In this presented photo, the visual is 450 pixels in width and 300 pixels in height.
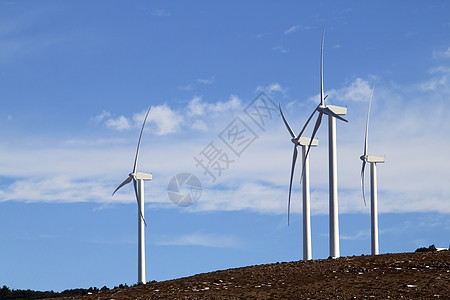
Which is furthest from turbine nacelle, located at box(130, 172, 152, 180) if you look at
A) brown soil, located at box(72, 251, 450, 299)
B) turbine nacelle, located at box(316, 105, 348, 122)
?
brown soil, located at box(72, 251, 450, 299)

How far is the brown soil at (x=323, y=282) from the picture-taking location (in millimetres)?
38459

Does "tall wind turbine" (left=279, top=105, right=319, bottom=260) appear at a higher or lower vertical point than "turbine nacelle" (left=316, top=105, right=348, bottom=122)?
lower

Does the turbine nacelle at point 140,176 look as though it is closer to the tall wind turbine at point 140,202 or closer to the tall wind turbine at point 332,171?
the tall wind turbine at point 140,202

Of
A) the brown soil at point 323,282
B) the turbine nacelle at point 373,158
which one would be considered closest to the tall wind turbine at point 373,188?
the turbine nacelle at point 373,158

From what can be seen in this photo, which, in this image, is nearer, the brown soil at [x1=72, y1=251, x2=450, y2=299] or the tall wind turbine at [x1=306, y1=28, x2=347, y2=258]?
the brown soil at [x1=72, y1=251, x2=450, y2=299]

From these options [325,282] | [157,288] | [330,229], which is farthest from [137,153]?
[325,282]

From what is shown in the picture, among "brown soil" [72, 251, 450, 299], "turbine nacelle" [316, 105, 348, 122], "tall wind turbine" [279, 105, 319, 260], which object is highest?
"turbine nacelle" [316, 105, 348, 122]

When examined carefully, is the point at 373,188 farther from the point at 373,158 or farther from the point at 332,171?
the point at 332,171

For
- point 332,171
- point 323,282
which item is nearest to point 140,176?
point 332,171

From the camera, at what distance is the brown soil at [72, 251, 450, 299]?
38459mm

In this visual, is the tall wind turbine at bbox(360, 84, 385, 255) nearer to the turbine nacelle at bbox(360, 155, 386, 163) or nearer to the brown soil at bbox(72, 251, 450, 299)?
the turbine nacelle at bbox(360, 155, 386, 163)

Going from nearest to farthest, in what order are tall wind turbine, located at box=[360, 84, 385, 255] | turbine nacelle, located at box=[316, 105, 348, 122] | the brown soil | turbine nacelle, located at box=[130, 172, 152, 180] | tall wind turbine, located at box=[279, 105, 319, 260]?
the brown soil, turbine nacelle, located at box=[316, 105, 348, 122], tall wind turbine, located at box=[279, 105, 319, 260], tall wind turbine, located at box=[360, 84, 385, 255], turbine nacelle, located at box=[130, 172, 152, 180]

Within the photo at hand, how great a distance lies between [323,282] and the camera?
137 ft

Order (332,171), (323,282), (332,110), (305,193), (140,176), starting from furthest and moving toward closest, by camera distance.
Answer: (140,176) < (305,193) < (332,110) < (332,171) < (323,282)
